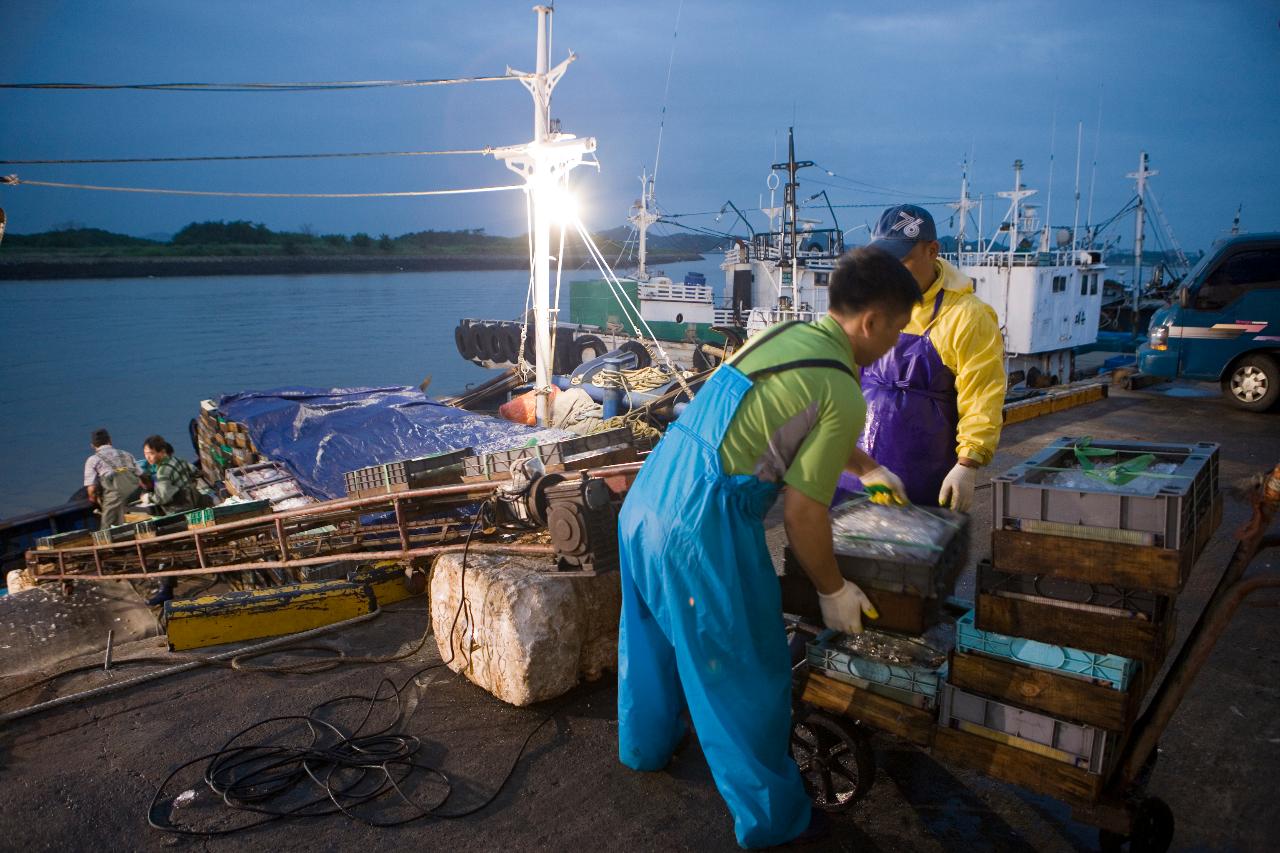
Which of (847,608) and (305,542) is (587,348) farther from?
(847,608)

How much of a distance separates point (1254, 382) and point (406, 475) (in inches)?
437

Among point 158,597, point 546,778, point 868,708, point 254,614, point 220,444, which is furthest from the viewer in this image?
point 220,444

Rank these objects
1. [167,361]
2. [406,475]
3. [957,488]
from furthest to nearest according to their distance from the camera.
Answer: [167,361] < [406,475] < [957,488]

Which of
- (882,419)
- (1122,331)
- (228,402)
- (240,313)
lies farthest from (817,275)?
(240,313)

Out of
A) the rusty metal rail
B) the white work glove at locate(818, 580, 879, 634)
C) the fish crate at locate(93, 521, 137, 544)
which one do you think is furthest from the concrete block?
the fish crate at locate(93, 521, 137, 544)

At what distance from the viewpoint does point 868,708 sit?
2729 millimetres

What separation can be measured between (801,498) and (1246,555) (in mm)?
1322

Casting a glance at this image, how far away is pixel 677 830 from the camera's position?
289cm

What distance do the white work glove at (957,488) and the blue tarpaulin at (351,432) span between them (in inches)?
261

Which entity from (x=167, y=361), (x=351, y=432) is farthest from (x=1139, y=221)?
(x=167, y=361)

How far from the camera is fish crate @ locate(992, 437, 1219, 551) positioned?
2159 mm

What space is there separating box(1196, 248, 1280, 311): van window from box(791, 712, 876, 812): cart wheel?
10.8 meters

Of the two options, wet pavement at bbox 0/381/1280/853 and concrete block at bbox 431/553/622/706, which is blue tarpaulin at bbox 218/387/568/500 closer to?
concrete block at bbox 431/553/622/706

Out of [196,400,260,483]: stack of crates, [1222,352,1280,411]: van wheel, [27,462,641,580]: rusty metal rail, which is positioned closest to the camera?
[27,462,641,580]: rusty metal rail
